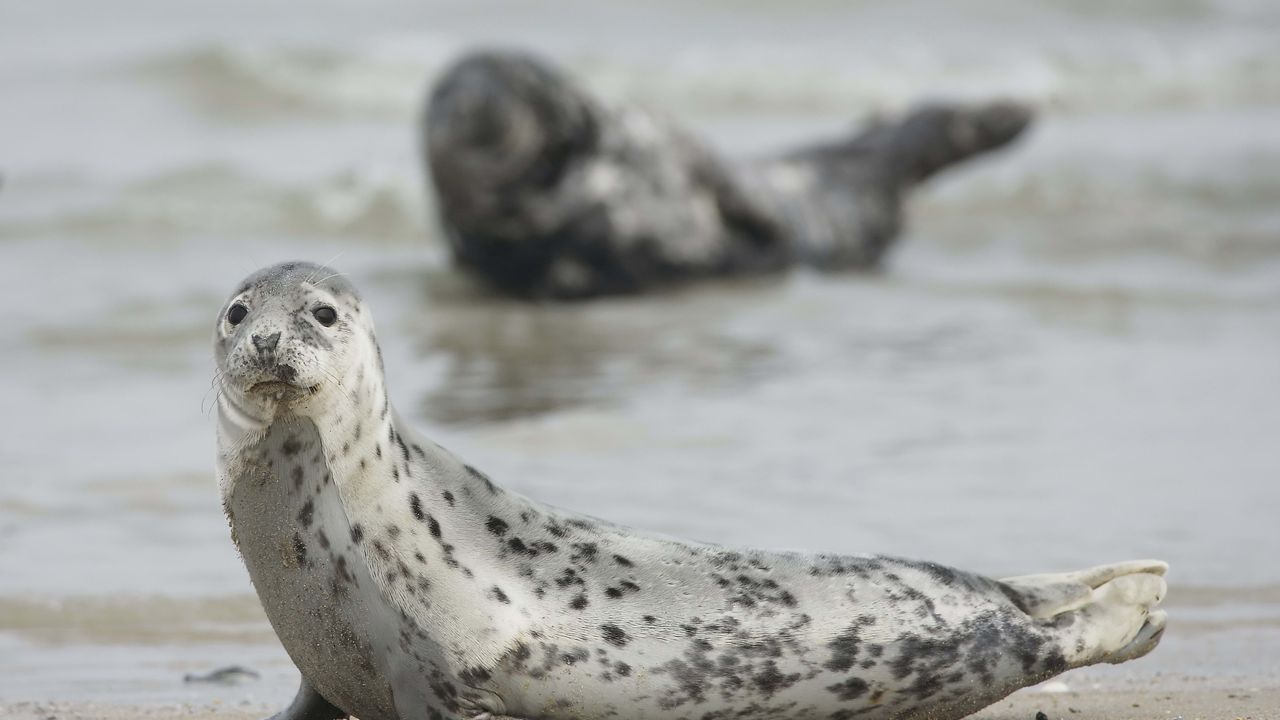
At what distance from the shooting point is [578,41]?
21.1m

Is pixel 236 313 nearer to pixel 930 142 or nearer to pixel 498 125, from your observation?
pixel 498 125

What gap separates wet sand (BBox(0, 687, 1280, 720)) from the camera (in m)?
3.44

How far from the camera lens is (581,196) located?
9180mm

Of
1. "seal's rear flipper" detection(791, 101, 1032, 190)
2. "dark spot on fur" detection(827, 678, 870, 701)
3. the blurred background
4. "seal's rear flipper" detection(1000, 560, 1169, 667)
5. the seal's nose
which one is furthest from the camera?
"seal's rear flipper" detection(791, 101, 1032, 190)

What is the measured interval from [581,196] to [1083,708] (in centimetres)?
594

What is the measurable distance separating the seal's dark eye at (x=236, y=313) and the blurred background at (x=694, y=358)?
3.05 feet

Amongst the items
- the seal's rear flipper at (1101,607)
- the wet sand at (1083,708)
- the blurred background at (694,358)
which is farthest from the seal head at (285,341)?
the seal's rear flipper at (1101,607)

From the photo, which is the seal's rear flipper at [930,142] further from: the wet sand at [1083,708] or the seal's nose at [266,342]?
the seal's nose at [266,342]

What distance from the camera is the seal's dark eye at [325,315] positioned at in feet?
9.91

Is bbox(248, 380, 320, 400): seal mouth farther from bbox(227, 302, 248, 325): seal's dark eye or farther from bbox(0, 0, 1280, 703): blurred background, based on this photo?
bbox(0, 0, 1280, 703): blurred background

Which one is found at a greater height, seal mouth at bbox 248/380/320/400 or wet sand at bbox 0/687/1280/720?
seal mouth at bbox 248/380/320/400

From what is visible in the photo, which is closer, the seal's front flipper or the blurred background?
the seal's front flipper

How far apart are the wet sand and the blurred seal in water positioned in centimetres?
561

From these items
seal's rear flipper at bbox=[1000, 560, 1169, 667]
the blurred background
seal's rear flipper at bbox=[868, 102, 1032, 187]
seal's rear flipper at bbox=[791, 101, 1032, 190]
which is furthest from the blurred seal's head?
seal's rear flipper at bbox=[1000, 560, 1169, 667]
